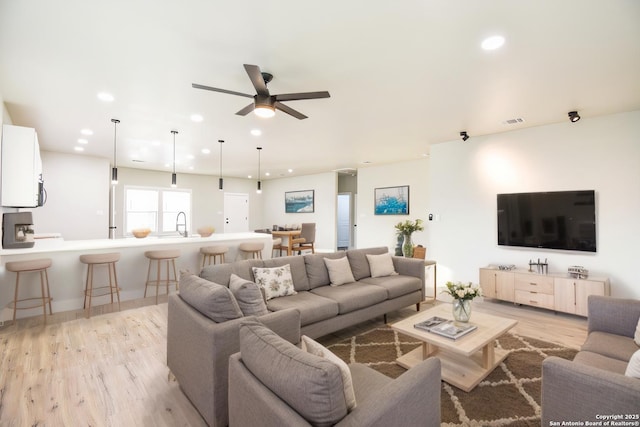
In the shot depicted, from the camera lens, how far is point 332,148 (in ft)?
19.5

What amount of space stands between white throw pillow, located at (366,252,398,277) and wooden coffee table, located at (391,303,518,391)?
3.85ft

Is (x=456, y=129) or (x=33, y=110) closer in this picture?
(x=33, y=110)

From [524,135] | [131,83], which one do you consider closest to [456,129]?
[524,135]

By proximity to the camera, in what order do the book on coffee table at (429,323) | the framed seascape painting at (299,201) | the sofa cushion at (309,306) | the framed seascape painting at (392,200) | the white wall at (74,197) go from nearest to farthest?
the book on coffee table at (429,323), the sofa cushion at (309,306), the white wall at (74,197), the framed seascape painting at (392,200), the framed seascape painting at (299,201)

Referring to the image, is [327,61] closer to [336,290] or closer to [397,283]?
[336,290]

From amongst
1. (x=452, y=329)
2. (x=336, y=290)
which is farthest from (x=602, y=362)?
(x=336, y=290)

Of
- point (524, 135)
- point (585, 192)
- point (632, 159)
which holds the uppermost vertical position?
point (524, 135)

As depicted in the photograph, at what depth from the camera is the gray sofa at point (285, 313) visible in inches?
69.7

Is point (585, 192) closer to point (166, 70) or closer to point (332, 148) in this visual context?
point (332, 148)

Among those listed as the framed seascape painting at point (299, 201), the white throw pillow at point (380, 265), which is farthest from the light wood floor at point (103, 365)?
the framed seascape painting at point (299, 201)

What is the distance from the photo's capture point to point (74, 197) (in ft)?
21.9

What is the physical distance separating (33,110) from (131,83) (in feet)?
6.34

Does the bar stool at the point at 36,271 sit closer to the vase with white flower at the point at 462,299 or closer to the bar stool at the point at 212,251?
the bar stool at the point at 212,251

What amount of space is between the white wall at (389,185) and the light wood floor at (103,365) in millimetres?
3279
